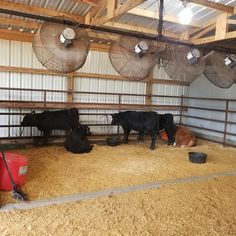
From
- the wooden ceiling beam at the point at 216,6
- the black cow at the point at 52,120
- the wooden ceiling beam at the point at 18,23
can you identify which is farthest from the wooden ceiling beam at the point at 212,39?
the wooden ceiling beam at the point at 18,23

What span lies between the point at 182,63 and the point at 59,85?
3.92 m

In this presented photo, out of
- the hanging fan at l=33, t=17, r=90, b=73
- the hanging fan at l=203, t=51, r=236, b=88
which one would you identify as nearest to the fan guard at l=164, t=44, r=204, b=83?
the hanging fan at l=203, t=51, r=236, b=88

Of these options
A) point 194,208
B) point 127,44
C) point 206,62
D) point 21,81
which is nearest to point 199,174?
point 194,208

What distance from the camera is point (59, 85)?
23.7 ft

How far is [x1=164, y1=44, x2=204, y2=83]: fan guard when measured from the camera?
4262 millimetres

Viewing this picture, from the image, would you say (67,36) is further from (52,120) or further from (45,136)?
(45,136)

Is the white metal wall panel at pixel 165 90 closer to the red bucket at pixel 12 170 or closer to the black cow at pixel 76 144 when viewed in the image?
the black cow at pixel 76 144

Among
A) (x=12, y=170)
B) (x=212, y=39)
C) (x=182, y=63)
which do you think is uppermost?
(x=212, y=39)

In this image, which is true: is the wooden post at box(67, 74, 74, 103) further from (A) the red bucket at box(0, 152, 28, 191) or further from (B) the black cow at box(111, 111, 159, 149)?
(A) the red bucket at box(0, 152, 28, 191)

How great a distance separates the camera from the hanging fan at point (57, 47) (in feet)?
10.8

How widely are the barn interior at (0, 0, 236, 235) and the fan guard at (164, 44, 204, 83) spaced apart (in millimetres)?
17

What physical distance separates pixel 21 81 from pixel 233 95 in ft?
18.9

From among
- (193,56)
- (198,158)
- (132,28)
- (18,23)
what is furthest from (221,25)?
(18,23)

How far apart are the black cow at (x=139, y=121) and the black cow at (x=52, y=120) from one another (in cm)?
110
